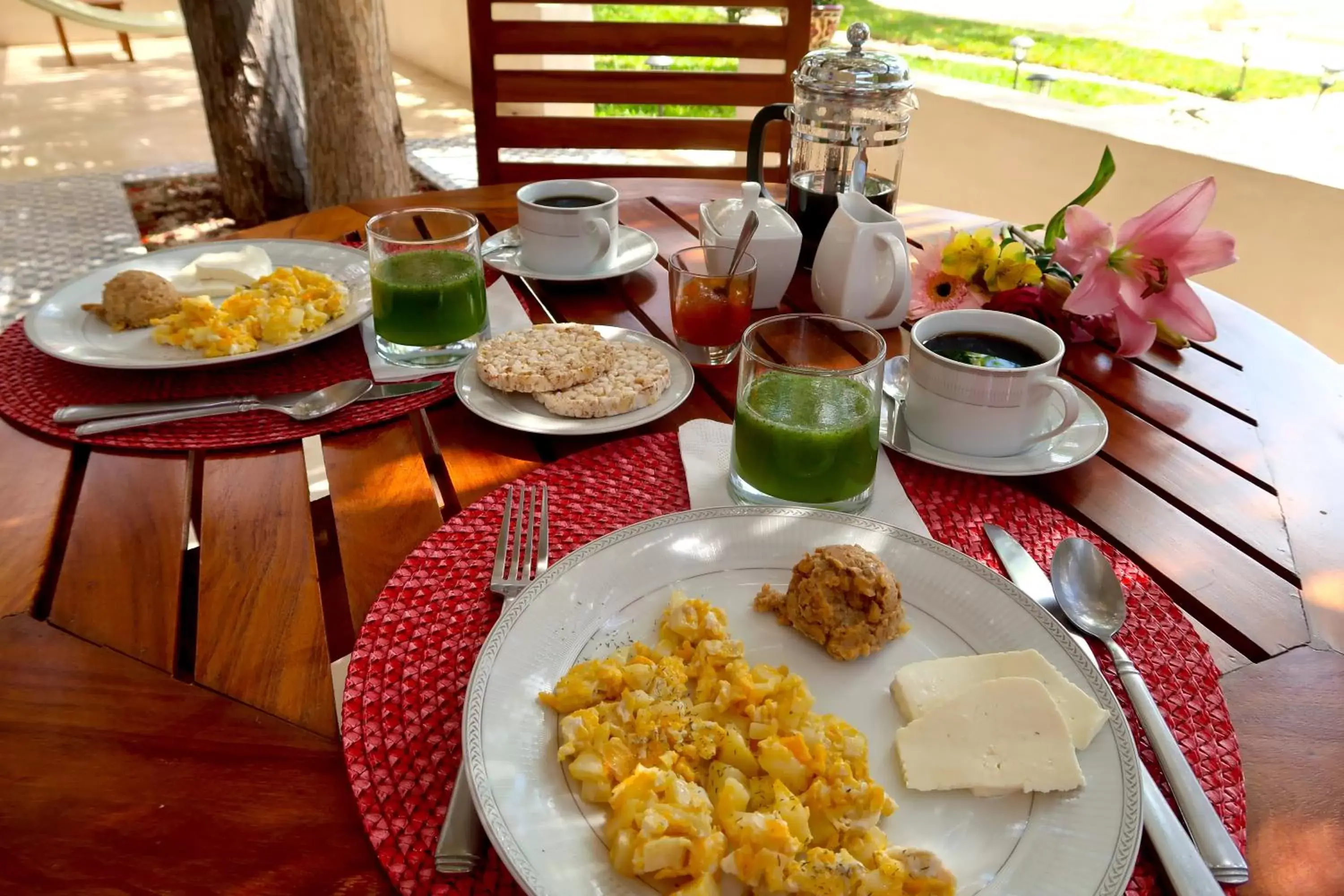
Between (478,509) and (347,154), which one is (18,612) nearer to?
(478,509)

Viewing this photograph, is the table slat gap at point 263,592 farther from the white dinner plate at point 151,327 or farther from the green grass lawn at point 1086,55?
the green grass lawn at point 1086,55

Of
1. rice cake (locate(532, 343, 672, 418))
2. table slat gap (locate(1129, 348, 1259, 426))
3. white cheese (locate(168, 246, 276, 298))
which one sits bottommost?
table slat gap (locate(1129, 348, 1259, 426))

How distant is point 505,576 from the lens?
83cm

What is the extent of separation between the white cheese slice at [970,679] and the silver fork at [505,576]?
32cm

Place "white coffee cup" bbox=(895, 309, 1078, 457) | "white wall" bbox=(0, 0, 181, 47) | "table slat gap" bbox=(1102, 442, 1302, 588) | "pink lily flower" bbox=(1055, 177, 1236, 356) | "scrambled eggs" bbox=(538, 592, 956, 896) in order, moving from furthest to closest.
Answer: "white wall" bbox=(0, 0, 181, 47)
"pink lily flower" bbox=(1055, 177, 1236, 356)
"white coffee cup" bbox=(895, 309, 1078, 457)
"table slat gap" bbox=(1102, 442, 1302, 588)
"scrambled eggs" bbox=(538, 592, 956, 896)

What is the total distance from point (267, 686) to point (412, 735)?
136 mm

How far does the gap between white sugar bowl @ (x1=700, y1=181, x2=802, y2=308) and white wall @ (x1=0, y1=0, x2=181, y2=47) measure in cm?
850

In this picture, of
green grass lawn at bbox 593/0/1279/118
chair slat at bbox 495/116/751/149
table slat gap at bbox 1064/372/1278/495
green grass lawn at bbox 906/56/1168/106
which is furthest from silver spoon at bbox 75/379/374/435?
→ green grass lawn at bbox 906/56/1168/106

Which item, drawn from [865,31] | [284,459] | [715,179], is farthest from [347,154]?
[284,459]

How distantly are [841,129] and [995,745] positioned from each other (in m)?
1.15

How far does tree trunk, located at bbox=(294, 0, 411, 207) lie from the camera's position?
3.13 meters

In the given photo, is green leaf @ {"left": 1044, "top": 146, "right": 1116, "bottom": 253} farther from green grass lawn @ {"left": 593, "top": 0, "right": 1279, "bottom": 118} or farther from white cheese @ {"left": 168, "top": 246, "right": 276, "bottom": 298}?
green grass lawn @ {"left": 593, "top": 0, "right": 1279, "bottom": 118}

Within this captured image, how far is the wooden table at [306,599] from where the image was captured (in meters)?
0.61

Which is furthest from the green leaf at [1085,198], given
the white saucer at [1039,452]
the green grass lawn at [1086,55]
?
the green grass lawn at [1086,55]
